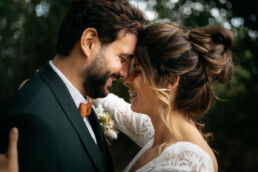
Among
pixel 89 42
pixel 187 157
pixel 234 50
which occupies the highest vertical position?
pixel 89 42

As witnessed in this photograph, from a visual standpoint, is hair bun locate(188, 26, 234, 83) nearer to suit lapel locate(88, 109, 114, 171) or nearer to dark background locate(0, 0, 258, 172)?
dark background locate(0, 0, 258, 172)

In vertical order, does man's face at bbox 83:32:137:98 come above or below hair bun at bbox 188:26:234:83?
above

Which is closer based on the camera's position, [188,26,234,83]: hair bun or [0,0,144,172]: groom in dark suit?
[0,0,144,172]: groom in dark suit

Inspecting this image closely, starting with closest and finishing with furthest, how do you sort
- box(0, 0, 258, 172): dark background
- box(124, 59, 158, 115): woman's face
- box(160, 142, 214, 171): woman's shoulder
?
box(160, 142, 214, 171): woman's shoulder
box(124, 59, 158, 115): woman's face
box(0, 0, 258, 172): dark background

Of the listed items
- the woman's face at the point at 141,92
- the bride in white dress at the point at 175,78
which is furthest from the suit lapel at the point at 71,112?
the woman's face at the point at 141,92

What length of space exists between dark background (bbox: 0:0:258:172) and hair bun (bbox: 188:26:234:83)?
2.49ft

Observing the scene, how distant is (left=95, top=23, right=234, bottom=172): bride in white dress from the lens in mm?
2533

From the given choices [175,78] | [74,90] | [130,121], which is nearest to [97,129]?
[74,90]

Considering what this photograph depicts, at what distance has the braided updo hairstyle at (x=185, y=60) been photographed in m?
2.55

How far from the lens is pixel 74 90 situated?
2.52 m

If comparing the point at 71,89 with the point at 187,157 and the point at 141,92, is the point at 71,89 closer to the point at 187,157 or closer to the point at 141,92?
the point at 141,92

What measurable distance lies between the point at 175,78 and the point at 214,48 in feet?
1.43

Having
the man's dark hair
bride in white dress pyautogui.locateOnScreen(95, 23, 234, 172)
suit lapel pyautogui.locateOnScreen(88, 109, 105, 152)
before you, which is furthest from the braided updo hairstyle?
suit lapel pyautogui.locateOnScreen(88, 109, 105, 152)

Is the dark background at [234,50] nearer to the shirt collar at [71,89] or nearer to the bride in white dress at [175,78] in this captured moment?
the bride in white dress at [175,78]
